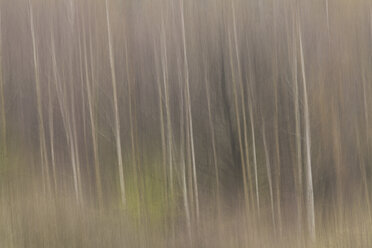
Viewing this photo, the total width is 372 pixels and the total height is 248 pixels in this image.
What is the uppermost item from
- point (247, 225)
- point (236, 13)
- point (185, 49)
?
point (236, 13)

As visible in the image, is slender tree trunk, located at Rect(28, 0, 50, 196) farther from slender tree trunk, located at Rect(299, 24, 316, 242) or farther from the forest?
slender tree trunk, located at Rect(299, 24, 316, 242)

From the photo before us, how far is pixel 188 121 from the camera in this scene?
316 centimetres

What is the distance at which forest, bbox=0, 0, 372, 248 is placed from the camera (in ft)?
10.1

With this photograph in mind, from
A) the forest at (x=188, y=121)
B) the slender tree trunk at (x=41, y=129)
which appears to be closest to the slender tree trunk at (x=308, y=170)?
the forest at (x=188, y=121)

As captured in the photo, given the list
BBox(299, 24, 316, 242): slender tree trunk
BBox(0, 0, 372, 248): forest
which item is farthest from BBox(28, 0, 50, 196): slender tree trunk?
BBox(299, 24, 316, 242): slender tree trunk

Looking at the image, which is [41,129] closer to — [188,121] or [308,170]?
[188,121]

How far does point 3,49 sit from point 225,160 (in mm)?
1784

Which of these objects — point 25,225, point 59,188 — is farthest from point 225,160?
point 25,225

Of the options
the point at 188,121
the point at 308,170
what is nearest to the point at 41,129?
the point at 188,121

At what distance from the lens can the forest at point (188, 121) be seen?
10.1ft

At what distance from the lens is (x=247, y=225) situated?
3158mm

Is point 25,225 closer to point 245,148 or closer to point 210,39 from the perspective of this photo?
point 245,148

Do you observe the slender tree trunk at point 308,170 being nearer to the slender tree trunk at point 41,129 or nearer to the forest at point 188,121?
the forest at point 188,121

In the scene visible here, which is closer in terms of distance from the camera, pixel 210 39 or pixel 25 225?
pixel 25 225
